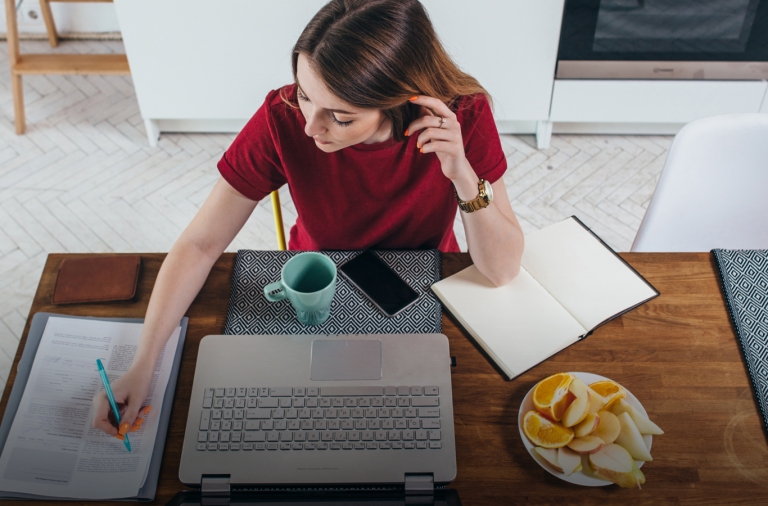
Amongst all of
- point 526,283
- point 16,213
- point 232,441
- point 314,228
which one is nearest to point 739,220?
point 526,283

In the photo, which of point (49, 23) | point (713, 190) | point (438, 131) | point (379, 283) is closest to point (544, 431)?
point (379, 283)

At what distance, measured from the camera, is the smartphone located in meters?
1.09

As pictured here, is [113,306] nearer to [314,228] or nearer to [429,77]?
[314,228]

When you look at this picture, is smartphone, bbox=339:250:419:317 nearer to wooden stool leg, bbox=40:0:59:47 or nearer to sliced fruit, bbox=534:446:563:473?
sliced fruit, bbox=534:446:563:473

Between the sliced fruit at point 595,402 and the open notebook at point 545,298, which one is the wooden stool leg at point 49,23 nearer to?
the open notebook at point 545,298

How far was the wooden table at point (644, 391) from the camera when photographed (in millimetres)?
893

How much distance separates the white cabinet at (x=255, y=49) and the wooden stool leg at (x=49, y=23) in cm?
85

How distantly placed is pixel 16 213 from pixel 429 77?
1.88 metres

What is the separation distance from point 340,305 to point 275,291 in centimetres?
12

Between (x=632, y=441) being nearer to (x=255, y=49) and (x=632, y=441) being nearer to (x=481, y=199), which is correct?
(x=481, y=199)

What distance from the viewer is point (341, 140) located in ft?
3.38

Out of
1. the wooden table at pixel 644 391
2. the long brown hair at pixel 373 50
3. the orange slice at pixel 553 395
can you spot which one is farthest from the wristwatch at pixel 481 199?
the orange slice at pixel 553 395

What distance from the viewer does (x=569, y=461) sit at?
878mm

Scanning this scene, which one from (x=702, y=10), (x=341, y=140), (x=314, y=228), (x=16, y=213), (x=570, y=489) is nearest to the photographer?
(x=570, y=489)
